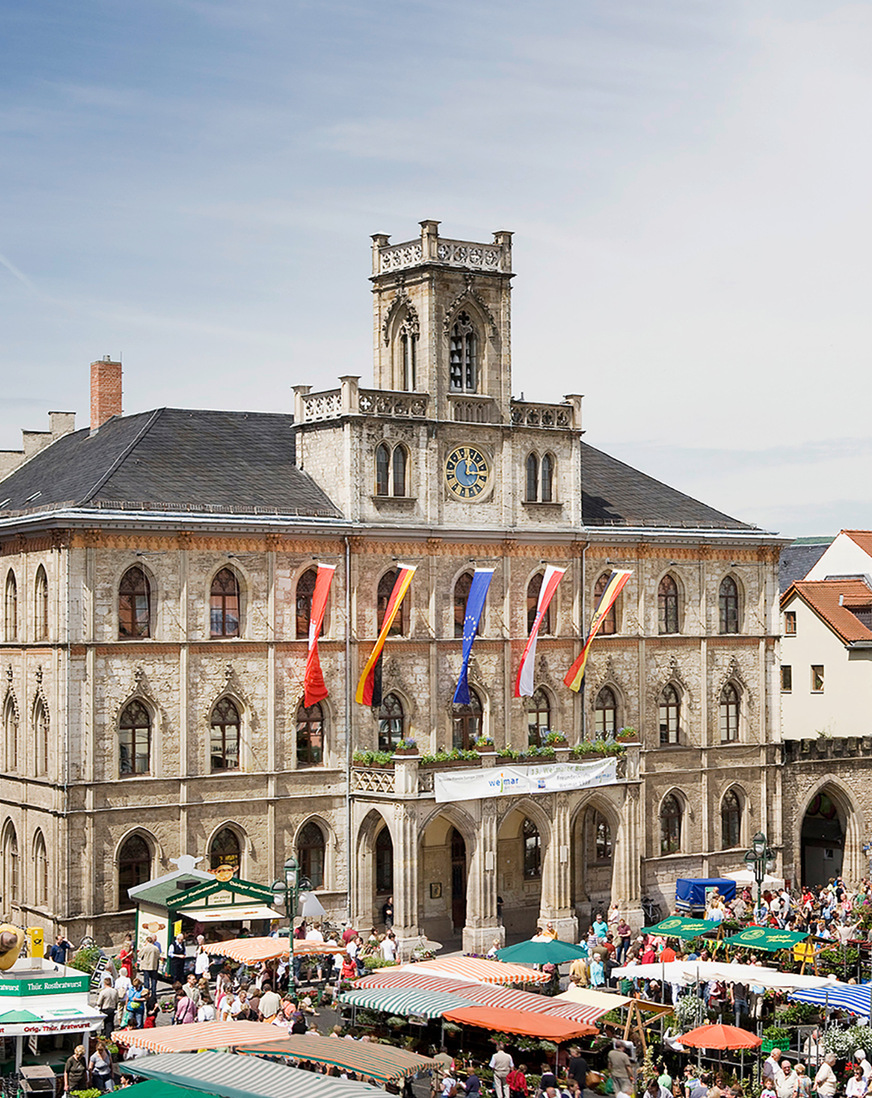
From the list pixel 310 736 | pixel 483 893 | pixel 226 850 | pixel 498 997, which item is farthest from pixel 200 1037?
pixel 310 736

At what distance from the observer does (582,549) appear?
57.2 m

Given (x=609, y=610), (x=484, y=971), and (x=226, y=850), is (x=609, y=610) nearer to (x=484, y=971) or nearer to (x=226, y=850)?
(x=226, y=850)

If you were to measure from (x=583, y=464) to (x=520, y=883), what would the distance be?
15.2m

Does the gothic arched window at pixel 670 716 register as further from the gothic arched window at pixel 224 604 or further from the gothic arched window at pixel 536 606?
the gothic arched window at pixel 224 604

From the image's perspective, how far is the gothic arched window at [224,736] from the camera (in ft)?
163

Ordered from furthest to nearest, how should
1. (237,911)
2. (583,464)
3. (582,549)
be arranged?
(583,464) < (582,549) < (237,911)

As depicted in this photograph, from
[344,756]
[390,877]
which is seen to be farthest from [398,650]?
[390,877]

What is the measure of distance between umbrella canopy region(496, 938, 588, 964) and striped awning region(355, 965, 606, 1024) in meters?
2.24

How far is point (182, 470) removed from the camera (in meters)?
51.4

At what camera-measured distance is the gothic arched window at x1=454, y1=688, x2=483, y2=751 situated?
179 ft

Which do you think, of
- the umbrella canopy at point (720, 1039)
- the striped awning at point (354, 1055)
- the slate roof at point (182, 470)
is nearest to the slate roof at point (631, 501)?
the slate roof at point (182, 470)

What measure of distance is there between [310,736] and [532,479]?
450 inches

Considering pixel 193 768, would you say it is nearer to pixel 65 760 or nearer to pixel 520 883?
pixel 65 760

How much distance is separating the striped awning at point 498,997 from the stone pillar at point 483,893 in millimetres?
12179
